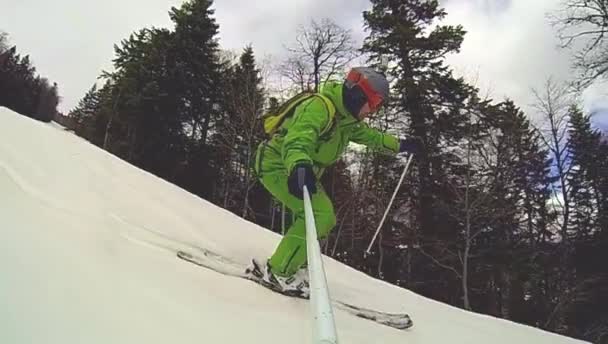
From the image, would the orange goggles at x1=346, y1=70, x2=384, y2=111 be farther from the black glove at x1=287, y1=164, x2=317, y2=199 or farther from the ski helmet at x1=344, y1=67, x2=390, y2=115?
the black glove at x1=287, y1=164, x2=317, y2=199

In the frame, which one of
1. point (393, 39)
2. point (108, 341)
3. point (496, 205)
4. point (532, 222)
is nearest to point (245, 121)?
point (393, 39)

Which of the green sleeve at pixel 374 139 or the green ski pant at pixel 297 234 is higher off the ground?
the green sleeve at pixel 374 139

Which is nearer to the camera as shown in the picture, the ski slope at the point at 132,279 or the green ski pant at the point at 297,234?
the ski slope at the point at 132,279

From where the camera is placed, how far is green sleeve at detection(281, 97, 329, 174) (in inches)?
85.5

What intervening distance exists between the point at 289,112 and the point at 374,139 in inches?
36.4

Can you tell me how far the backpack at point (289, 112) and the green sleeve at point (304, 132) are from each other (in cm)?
5

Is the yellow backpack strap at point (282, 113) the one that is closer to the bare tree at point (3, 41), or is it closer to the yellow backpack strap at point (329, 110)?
the yellow backpack strap at point (329, 110)

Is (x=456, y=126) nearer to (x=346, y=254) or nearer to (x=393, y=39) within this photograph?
(x=393, y=39)

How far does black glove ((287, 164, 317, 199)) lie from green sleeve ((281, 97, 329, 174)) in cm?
6

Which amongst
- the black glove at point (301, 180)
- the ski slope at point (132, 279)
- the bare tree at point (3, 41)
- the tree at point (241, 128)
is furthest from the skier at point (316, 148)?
the bare tree at point (3, 41)

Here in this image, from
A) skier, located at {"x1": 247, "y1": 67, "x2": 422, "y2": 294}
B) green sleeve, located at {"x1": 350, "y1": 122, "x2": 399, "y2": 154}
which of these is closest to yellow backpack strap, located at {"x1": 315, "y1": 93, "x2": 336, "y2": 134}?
skier, located at {"x1": 247, "y1": 67, "x2": 422, "y2": 294}

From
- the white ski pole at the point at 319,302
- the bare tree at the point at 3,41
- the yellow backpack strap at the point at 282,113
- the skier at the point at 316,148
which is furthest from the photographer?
the bare tree at the point at 3,41

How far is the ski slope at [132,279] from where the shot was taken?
152 cm

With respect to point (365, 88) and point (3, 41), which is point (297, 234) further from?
point (3, 41)
